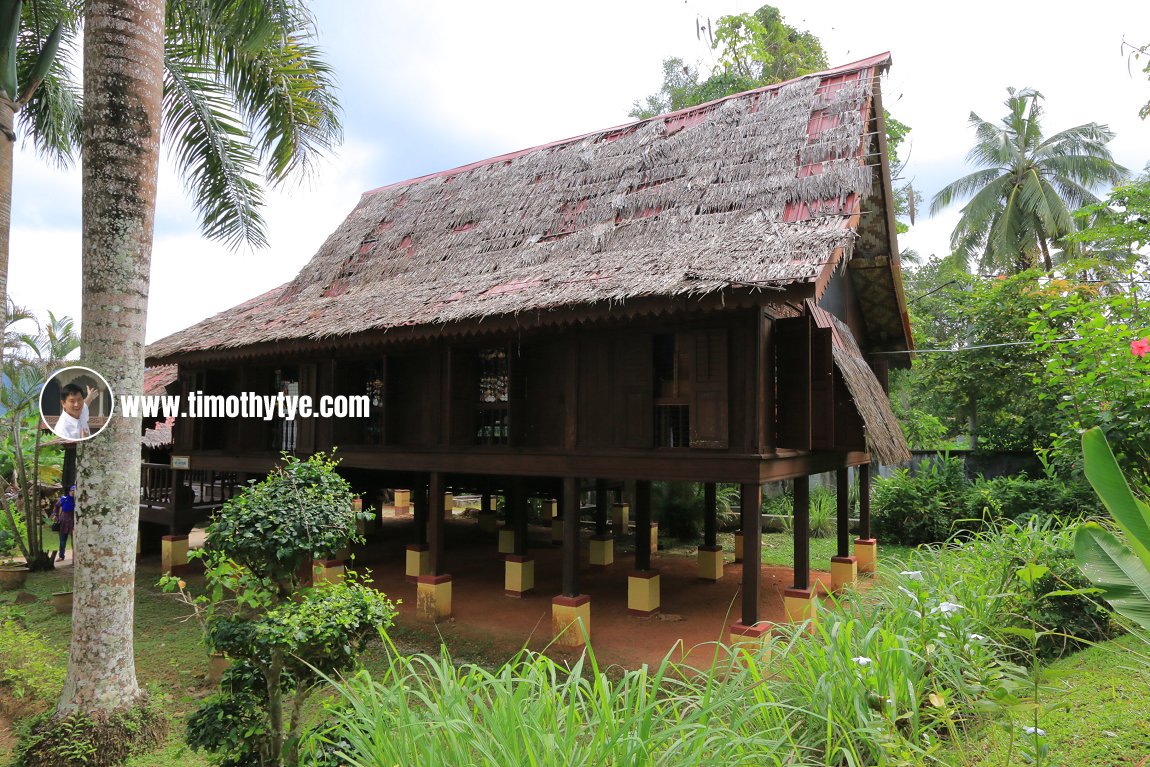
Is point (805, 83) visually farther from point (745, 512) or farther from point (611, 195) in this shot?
point (745, 512)

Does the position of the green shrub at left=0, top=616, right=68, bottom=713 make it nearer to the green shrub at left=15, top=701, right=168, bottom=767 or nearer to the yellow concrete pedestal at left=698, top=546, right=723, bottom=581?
the green shrub at left=15, top=701, right=168, bottom=767

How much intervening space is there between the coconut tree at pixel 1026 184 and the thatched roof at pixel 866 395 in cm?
1326

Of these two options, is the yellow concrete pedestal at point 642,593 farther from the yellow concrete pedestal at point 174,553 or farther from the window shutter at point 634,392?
the yellow concrete pedestal at point 174,553

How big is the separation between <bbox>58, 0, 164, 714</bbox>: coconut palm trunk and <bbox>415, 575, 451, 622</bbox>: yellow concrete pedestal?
3.82m

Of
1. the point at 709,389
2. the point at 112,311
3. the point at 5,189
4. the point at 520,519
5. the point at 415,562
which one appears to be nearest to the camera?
the point at 112,311

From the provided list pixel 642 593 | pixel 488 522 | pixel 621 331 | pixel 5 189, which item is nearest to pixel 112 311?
pixel 5 189

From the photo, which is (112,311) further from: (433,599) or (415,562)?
(415,562)

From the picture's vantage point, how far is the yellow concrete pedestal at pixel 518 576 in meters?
10.1

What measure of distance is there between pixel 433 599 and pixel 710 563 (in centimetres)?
458

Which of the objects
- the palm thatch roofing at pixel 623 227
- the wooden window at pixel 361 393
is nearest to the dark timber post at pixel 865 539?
the palm thatch roofing at pixel 623 227

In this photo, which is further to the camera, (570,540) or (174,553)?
(174,553)

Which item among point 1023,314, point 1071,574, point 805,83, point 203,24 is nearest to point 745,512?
point 1071,574

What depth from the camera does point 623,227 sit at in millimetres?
9141

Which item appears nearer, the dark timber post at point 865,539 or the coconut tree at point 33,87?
the coconut tree at point 33,87
